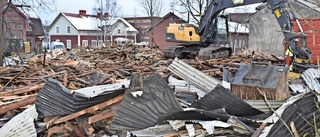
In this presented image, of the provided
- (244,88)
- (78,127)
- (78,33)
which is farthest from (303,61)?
(78,33)

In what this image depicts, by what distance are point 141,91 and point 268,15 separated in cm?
2699

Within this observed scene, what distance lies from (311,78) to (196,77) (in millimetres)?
2837

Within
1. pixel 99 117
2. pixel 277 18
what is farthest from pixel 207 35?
pixel 99 117

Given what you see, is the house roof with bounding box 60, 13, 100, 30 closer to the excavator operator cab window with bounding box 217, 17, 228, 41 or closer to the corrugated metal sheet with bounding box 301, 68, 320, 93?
the excavator operator cab window with bounding box 217, 17, 228, 41

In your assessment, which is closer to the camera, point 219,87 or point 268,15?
point 219,87

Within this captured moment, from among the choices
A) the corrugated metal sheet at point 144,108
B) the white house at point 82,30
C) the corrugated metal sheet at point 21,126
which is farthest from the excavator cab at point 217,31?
the white house at point 82,30

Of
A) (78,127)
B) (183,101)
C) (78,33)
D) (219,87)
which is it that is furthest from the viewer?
(78,33)

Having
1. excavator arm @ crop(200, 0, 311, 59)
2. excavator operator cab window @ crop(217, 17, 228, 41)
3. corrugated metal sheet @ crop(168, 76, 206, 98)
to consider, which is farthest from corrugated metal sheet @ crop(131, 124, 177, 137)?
excavator operator cab window @ crop(217, 17, 228, 41)

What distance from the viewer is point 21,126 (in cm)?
508

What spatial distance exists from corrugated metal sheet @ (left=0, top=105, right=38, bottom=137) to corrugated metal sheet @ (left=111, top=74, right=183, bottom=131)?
160 centimetres

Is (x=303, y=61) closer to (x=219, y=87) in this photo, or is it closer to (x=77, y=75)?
(x=219, y=87)

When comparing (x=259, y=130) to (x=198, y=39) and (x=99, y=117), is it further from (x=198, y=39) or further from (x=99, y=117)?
(x=198, y=39)

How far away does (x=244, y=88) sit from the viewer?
18.8 feet

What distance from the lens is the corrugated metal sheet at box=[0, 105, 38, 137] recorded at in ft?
16.5
